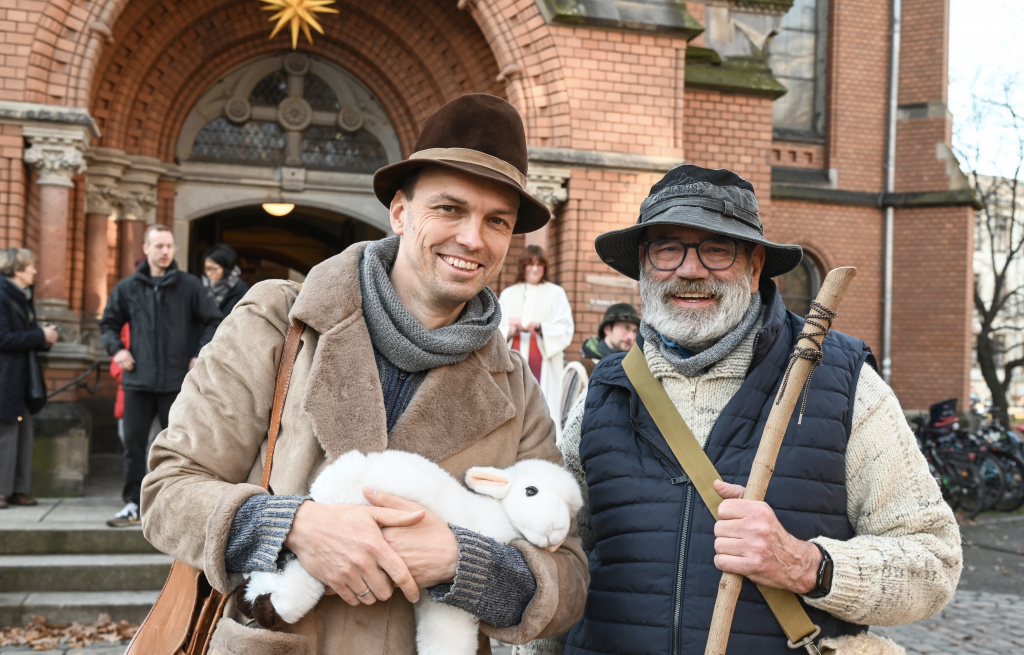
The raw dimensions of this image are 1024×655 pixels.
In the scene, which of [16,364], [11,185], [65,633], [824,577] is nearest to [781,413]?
[824,577]

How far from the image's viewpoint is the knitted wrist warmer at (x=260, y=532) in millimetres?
1638

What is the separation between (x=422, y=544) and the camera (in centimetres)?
167

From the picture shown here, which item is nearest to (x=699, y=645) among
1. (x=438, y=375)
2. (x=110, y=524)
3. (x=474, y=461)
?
(x=474, y=461)

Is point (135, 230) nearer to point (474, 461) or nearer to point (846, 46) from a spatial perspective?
point (474, 461)

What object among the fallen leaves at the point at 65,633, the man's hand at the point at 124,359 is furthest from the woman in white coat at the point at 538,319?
the fallen leaves at the point at 65,633

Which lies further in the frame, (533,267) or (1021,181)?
(1021,181)

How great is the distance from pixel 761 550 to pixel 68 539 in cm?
553

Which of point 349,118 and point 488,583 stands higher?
point 349,118

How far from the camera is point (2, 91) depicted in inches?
298

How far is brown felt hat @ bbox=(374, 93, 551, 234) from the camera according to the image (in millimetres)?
1934

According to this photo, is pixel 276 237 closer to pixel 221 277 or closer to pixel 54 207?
pixel 54 207

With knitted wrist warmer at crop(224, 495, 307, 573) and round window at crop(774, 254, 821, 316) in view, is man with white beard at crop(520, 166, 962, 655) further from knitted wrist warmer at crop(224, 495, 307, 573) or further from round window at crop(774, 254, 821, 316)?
round window at crop(774, 254, 821, 316)

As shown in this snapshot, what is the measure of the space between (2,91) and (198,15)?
2.73 m

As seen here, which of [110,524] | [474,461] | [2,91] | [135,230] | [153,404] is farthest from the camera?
[135,230]
